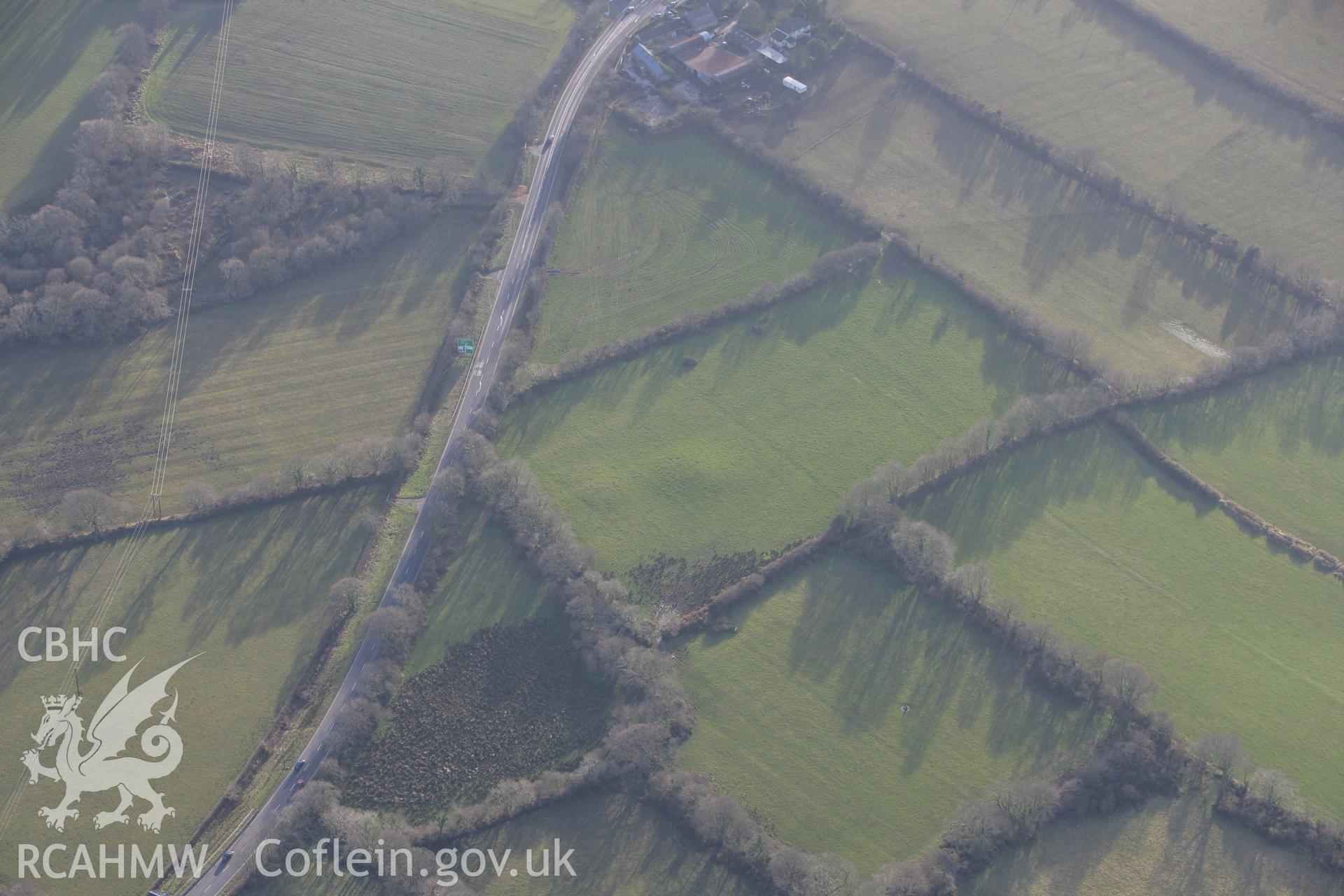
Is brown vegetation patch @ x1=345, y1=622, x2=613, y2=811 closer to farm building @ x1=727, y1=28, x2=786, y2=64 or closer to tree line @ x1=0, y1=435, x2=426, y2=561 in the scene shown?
tree line @ x1=0, y1=435, x2=426, y2=561

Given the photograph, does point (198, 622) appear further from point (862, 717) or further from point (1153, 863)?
point (1153, 863)

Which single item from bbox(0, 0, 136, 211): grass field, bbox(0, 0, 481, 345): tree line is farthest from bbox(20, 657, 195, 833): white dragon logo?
bbox(0, 0, 136, 211): grass field

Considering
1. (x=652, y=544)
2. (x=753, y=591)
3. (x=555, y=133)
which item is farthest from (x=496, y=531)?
(x=555, y=133)

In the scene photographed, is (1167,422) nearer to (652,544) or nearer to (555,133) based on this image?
(652,544)

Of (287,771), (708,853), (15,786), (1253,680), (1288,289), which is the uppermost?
(1288,289)

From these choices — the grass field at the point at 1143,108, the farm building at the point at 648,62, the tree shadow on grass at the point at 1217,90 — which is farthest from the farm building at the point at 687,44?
the tree shadow on grass at the point at 1217,90

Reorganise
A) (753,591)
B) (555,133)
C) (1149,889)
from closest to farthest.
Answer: (1149,889) → (753,591) → (555,133)

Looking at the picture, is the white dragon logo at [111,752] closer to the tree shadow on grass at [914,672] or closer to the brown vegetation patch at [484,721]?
the brown vegetation patch at [484,721]
